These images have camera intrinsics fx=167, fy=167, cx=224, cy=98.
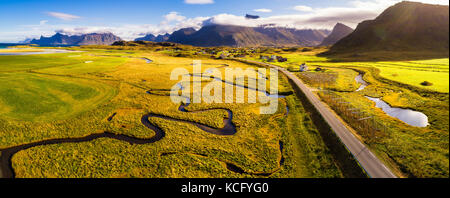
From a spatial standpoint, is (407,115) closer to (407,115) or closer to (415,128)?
(407,115)

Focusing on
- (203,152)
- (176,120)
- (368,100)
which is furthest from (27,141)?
(368,100)

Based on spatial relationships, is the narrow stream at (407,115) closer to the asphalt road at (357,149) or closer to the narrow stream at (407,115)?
the narrow stream at (407,115)

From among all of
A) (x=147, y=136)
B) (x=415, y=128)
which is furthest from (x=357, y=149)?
(x=147, y=136)

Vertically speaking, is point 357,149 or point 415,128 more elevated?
point 415,128

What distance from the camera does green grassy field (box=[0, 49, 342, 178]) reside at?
26.8 metres

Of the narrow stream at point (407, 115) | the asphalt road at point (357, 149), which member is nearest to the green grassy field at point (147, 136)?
the asphalt road at point (357, 149)

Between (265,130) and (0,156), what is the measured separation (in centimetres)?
4931

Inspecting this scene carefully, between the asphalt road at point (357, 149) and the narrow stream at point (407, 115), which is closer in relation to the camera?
the asphalt road at point (357, 149)

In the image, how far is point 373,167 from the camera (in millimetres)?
25766

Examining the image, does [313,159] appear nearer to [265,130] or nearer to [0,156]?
[265,130]

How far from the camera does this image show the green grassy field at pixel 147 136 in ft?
87.8

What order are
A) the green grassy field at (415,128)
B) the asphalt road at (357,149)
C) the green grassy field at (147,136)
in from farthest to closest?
the green grassy field at (147,136) → the asphalt road at (357,149) → the green grassy field at (415,128)

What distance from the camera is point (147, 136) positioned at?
35.6 metres

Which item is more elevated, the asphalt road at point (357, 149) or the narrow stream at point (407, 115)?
the narrow stream at point (407, 115)
